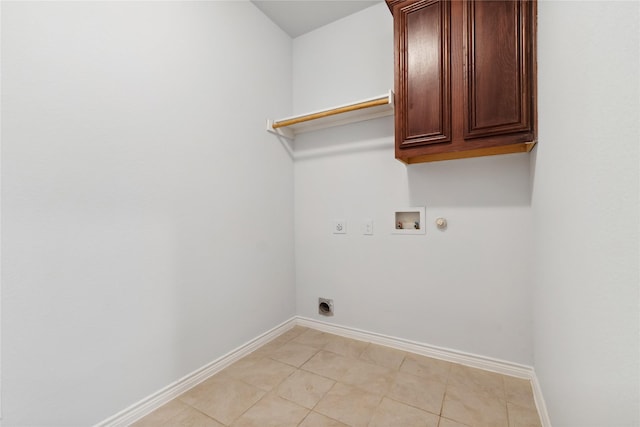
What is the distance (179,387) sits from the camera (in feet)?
4.99

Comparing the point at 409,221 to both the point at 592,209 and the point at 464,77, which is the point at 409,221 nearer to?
the point at 464,77

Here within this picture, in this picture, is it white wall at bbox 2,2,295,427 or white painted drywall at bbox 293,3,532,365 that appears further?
white painted drywall at bbox 293,3,532,365

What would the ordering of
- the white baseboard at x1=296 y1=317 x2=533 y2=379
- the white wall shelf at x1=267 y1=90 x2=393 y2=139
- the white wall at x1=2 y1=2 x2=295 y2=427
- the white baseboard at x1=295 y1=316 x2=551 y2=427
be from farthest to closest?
the white wall shelf at x1=267 y1=90 x2=393 y2=139 → the white baseboard at x1=296 y1=317 x2=533 y2=379 → the white baseboard at x1=295 y1=316 x2=551 y2=427 → the white wall at x1=2 y1=2 x2=295 y2=427

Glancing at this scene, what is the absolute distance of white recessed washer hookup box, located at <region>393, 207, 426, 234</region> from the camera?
191 cm

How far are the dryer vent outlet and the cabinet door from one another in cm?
138

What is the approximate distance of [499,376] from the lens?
5.39 feet

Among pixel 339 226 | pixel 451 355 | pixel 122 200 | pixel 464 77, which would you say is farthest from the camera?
pixel 339 226

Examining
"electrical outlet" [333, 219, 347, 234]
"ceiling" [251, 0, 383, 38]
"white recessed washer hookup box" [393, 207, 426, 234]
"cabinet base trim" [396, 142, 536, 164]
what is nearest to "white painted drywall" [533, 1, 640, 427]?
"cabinet base trim" [396, 142, 536, 164]

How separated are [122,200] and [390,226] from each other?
165 cm

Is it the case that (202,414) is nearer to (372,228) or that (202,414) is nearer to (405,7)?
(372,228)

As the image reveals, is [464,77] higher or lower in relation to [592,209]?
higher

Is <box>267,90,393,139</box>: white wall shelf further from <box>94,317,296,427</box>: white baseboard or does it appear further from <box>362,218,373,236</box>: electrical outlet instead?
<box>94,317,296,427</box>: white baseboard

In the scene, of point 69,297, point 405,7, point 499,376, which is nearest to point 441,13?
point 405,7

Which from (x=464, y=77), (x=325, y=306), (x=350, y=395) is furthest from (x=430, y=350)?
(x=464, y=77)
